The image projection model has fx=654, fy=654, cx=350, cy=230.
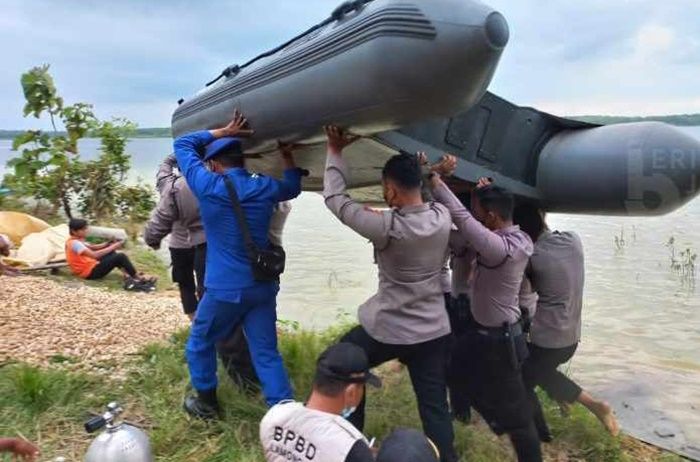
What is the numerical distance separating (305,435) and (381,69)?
1.36m

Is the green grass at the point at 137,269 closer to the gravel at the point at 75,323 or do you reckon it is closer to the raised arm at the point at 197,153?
the gravel at the point at 75,323

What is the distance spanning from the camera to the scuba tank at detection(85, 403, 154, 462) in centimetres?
263

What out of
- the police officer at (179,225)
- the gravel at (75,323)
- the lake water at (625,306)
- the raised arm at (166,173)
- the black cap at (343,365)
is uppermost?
the raised arm at (166,173)

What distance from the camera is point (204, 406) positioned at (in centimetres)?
343

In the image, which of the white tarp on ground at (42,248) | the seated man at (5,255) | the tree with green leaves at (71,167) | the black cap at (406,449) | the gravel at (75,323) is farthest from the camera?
the tree with green leaves at (71,167)

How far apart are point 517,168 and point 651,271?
848 cm

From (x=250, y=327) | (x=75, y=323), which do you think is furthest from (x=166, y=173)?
(x=250, y=327)

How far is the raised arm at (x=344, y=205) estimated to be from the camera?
2.79 metres

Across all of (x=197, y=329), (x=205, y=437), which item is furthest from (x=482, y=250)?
(x=205, y=437)

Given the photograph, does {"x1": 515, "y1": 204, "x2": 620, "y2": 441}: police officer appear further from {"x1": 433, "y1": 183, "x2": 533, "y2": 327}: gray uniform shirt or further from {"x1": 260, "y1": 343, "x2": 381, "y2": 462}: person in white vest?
{"x1": 260, "y1": 343, "x2": 381, "y2": 462}: person in white vest

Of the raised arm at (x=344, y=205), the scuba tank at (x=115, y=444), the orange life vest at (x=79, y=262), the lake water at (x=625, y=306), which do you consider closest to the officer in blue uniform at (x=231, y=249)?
the raised arm at (x=344, y=205)

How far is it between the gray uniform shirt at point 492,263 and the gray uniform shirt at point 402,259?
9cm

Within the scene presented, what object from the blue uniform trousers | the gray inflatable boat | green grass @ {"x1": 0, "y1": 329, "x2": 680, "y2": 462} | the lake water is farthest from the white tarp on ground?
the gray inflatable boat

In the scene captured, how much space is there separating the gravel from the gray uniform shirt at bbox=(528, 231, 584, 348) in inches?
106
